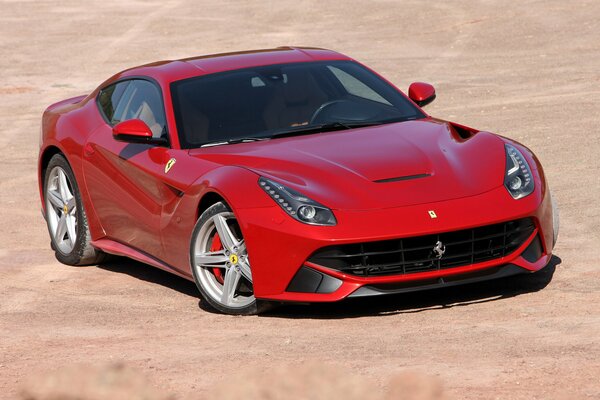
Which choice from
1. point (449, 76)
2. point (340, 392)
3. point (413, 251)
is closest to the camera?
point (340, 392)

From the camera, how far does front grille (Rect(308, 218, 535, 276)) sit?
308 inches

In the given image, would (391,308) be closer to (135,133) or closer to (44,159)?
(135,133)

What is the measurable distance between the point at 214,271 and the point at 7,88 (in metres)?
13.3

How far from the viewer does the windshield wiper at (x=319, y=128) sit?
30.1ft

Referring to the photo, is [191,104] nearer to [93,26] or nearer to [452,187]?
[452,187]

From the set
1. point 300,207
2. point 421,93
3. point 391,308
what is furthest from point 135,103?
point 391,308

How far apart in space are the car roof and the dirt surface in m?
1.38

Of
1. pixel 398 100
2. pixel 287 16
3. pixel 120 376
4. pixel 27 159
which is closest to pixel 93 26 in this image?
pixel 287 16

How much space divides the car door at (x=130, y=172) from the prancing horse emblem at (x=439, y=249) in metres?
1.80

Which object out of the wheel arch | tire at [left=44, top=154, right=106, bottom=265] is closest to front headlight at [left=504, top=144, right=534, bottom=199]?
tire at [left=44, top=154, right=106, bottom=265]

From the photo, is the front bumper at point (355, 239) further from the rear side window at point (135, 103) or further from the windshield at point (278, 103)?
the rear side window at point (135, 103)

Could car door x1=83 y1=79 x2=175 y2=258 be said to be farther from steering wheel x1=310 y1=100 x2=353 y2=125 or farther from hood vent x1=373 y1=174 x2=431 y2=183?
hood vent x1=373 y1=174 x2=431 y2=183

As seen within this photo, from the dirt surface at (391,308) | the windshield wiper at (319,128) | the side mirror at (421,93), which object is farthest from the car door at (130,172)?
the side mirror at (421,93)

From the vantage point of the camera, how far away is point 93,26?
90.8ft
